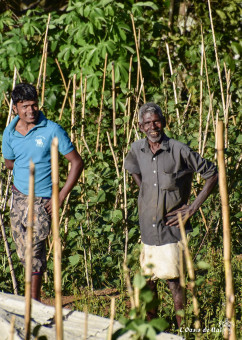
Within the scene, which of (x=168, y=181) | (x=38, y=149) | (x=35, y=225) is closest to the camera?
(x=168, y=181)

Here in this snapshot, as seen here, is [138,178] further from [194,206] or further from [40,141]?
[40,141]

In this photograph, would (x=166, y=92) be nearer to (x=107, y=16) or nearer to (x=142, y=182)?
(x=107, y=16)

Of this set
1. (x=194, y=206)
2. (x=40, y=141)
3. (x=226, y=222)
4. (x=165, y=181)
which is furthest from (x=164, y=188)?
(x=226, y=222)

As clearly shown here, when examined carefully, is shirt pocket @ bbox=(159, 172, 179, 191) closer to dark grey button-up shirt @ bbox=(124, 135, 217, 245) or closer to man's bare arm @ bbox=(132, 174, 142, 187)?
dark grey button-up shirt @ bbox=(124, 135, 217, 245)

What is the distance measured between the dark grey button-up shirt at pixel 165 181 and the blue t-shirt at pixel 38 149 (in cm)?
61

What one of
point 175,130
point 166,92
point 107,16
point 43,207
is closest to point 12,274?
point 43,207

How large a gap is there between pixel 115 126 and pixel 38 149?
1133 millimetres

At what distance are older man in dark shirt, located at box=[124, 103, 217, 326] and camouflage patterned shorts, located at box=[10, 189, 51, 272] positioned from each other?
2.40ft

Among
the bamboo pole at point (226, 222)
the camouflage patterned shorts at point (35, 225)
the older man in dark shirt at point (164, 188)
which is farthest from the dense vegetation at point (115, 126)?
the bamboo pole at point (226, 222)

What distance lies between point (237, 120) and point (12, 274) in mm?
2374

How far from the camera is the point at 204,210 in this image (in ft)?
14.6

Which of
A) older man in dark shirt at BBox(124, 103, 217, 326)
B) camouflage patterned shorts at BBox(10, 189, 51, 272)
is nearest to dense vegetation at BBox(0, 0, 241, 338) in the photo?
older man in dark shirt at BBox(124, 103, 217, 326)

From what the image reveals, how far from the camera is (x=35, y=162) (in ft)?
11.7

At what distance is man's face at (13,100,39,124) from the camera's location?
11.6ft
